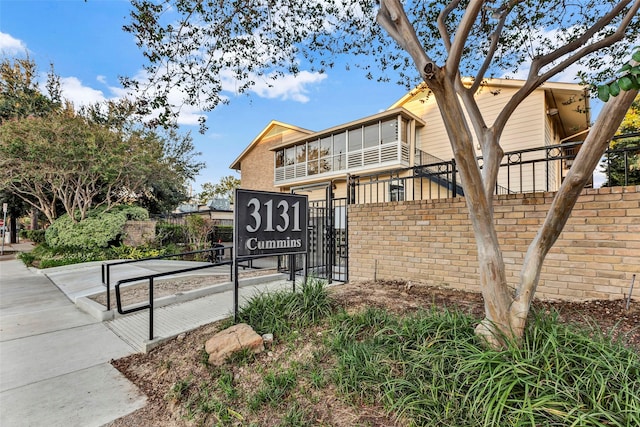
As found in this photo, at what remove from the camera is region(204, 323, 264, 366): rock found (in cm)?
283

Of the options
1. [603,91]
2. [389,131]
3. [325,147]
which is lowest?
[603,91]

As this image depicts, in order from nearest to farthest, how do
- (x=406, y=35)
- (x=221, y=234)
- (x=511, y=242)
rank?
(x=406, y=35)
(x=511, y=242)
(x=221, y=234)

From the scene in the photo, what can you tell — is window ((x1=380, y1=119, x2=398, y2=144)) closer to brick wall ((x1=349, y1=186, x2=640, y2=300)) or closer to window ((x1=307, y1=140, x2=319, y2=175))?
window ((x1=307, y1=140, x2=319, y2=175))

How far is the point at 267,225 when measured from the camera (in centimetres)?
380

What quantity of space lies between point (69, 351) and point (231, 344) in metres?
2.14

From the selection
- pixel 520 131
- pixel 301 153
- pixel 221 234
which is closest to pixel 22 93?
pixel 221 234

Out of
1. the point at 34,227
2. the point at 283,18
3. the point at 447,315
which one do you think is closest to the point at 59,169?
the point at 283,18

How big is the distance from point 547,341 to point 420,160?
12085 millimetres

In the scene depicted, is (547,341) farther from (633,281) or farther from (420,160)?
(420,160)

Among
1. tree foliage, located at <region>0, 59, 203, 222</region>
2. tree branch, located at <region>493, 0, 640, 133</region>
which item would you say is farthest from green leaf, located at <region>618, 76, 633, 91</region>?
tree foliage, located at <region>0, 59, 203, 222</region>

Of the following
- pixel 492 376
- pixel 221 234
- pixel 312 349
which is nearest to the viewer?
pixel 492 376

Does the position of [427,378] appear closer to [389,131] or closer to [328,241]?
[328,241]

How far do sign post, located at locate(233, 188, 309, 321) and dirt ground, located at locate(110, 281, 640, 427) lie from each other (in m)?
0.75

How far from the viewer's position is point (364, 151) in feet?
45.3
